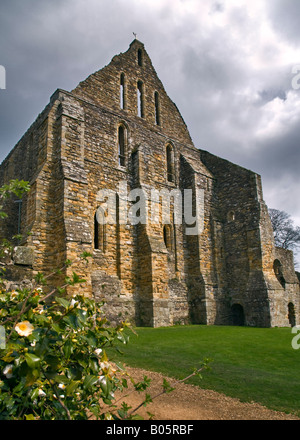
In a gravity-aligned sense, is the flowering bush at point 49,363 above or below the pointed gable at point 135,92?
below

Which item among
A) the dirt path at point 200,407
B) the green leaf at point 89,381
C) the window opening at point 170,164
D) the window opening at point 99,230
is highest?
the window opening at point 170,164

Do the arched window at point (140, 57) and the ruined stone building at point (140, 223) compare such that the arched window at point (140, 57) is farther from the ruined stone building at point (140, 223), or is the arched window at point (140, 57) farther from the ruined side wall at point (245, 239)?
the ruined side wall at point (245, 239)

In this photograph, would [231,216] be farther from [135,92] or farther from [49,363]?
[49,363]

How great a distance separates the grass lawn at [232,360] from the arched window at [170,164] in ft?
29.5

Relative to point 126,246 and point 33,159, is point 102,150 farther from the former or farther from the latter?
point 126,246

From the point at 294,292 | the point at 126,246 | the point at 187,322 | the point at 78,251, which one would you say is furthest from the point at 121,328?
the point at 294,292

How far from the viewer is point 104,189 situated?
14375mm

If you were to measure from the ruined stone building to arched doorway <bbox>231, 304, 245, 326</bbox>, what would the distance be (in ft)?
0.20

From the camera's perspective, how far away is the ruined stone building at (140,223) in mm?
12234

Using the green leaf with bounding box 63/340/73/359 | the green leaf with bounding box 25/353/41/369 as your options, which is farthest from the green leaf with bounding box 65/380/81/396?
the green leaf with bounding box 25/353/41/369

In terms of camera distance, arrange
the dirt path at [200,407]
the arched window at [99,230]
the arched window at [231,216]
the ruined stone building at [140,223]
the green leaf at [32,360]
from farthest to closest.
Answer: the arched window at [231,216] < the arched window at [99,230] < the ruined stone building at [140,223] < the dirt path at [200,407] < the green leaf at [32,360]

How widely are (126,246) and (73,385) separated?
12.6m

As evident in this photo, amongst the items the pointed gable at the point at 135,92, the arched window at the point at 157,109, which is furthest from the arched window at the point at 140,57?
the arched window at the point at 157,109

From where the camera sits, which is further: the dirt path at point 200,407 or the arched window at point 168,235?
the arched window at point 168,235
